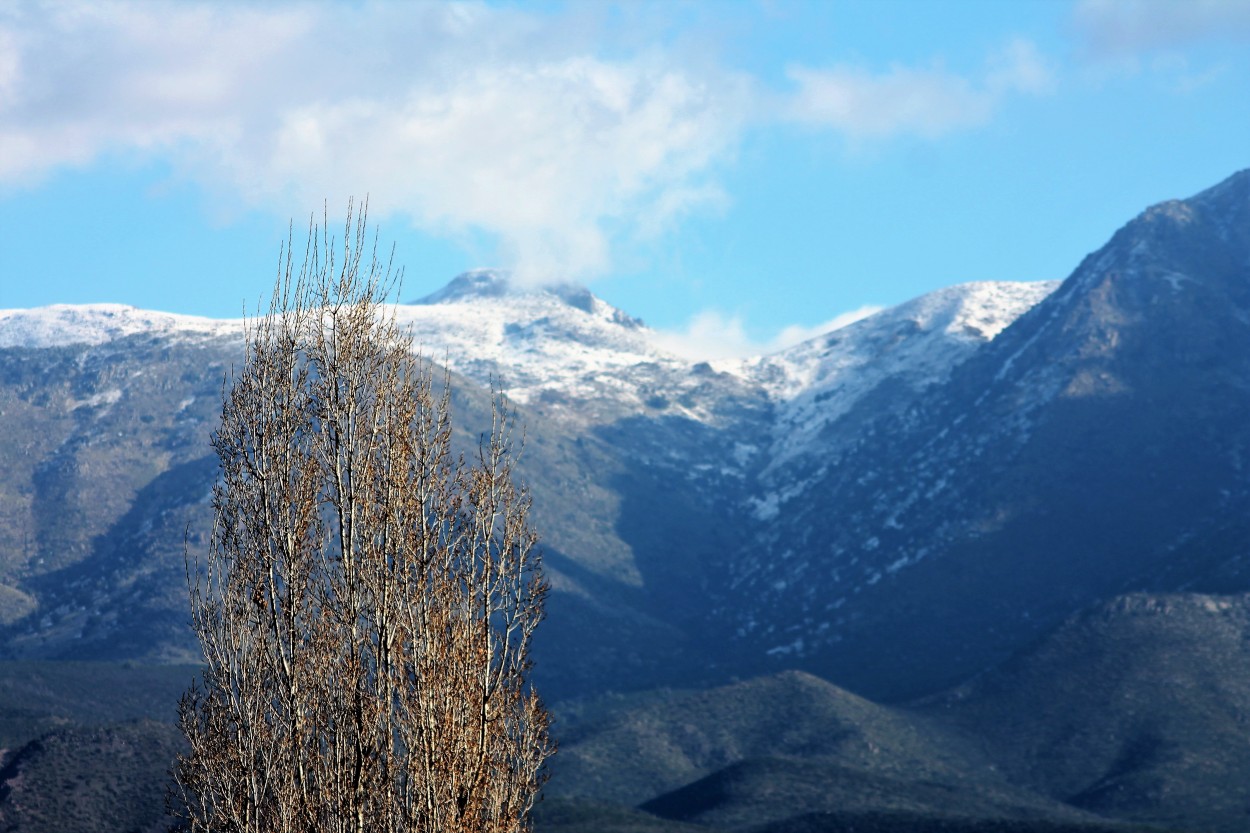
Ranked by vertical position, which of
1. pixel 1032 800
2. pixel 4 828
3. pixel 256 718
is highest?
pixel 256 718

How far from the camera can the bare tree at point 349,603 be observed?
85.9 ft

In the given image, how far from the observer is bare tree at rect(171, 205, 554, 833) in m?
26.2

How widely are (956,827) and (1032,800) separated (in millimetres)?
34931

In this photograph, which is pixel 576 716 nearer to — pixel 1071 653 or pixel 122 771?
pixel 1071 653

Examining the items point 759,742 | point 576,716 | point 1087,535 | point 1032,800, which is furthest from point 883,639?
point 1032,800

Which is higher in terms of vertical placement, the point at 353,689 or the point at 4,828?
the point at 353,689

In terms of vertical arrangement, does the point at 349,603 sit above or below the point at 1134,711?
above

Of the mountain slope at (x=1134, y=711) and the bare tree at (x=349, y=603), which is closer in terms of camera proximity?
the bare tree at (x=349, y=603)

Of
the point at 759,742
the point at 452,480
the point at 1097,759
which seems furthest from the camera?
the point at 759,742

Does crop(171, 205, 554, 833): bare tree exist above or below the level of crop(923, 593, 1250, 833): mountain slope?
above

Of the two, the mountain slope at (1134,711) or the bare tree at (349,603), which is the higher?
the bare tree at (349,603)

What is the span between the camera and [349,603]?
87.6ft

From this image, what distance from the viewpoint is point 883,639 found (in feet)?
635

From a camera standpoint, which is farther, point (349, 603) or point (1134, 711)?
point (1134, 711)
